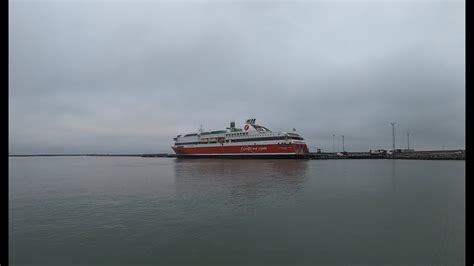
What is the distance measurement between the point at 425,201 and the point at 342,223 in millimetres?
6155

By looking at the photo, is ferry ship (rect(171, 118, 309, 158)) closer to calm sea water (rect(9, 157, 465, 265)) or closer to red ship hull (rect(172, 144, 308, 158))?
red ship hull (rect(172, 144, 308, 158))

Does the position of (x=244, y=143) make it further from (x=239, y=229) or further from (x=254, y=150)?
(x=239, y=229)

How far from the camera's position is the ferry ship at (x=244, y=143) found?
48844 mm

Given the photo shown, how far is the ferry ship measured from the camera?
48.8 metres

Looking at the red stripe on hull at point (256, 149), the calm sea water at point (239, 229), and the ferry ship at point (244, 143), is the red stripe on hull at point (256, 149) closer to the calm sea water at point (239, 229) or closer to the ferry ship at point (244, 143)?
the ferry ship at point (244, 143)

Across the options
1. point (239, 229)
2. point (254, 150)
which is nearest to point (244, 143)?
point (254, 150)

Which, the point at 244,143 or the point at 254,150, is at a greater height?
the point at 244,143

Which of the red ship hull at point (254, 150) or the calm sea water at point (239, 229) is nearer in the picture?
the calm sea water at point (239, 229)

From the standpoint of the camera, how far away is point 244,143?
173ft

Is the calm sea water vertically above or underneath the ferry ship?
underneath

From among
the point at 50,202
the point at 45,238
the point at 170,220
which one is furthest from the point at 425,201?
the point at 50,202

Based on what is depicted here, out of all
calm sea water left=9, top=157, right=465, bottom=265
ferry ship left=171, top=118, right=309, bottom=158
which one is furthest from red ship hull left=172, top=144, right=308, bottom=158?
calm sea water left=9, top=157, right=465, bottom=265

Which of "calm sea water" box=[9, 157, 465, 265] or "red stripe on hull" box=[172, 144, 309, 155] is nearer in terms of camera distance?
"calm sea water" box=[9, 157, 465, 265]

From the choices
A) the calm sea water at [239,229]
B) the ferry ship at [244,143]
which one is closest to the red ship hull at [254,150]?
the ferry ship at [244,143]
